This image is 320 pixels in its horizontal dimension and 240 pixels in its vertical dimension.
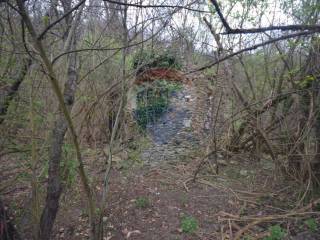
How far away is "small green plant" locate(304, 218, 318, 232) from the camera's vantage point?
14.5ft

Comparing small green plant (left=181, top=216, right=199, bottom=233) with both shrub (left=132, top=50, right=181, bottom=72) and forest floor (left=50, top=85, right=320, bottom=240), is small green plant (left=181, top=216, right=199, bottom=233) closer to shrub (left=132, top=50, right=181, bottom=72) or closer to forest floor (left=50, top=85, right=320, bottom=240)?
forest floor (left=50, top=85, right=320, bottom=240)

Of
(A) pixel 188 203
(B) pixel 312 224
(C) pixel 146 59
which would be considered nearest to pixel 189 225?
(A) pixel 188 203

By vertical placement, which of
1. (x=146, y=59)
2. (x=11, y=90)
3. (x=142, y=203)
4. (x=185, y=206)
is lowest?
(x=185, y=206)

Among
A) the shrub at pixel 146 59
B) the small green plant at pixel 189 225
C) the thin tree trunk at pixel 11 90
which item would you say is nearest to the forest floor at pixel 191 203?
the small green plant at pixel 189 225

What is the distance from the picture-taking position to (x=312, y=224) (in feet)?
14.6

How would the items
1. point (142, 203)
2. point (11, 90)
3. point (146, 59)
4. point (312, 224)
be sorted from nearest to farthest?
point (11, 90) < point (146, 59) < point (312, 224) < point (142, 203)

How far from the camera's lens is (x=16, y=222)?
14.4ft

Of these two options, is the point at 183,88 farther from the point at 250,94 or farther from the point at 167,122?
the point at 250,94

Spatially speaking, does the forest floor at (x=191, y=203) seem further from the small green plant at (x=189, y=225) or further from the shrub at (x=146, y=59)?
the shrub at (x=146, y=59)

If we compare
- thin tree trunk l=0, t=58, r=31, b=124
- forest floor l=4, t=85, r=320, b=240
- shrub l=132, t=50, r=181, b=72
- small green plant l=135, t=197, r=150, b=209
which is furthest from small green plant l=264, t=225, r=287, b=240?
thin tree trunk l=0, t=58, r=31, b=124

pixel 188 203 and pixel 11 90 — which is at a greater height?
pixel 11 90

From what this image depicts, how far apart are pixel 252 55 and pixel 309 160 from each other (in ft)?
11.0

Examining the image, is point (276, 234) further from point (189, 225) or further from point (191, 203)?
point (191, 203)

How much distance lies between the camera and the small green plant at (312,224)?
14.5 feet
